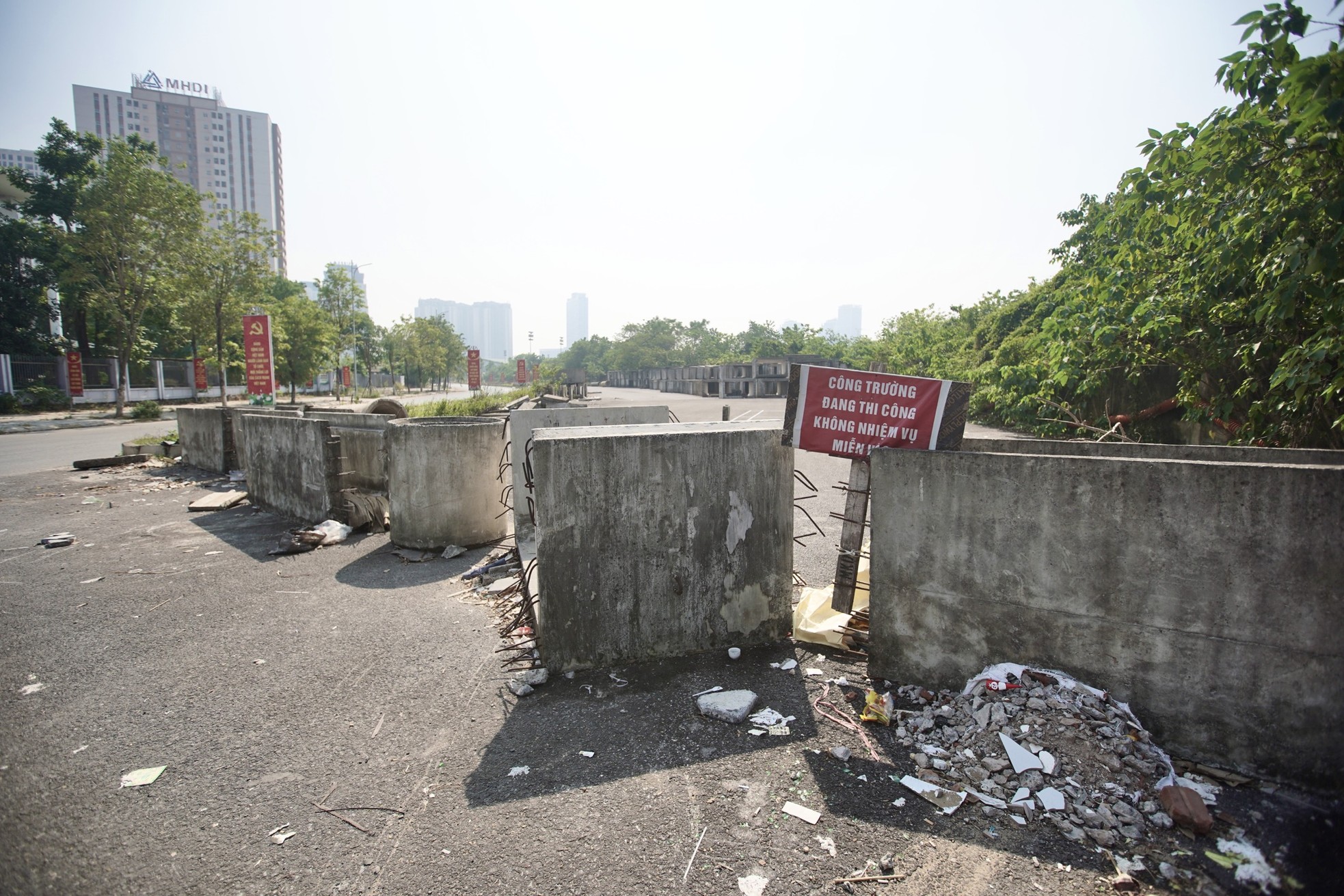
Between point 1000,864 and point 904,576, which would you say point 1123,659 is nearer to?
point 904,576

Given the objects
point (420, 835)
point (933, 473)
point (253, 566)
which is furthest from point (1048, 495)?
point (253, 566)

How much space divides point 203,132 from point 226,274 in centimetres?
12571

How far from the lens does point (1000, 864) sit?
2355 mm

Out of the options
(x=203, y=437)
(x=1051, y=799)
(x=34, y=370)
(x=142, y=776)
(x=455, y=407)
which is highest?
(x=34, y=370)

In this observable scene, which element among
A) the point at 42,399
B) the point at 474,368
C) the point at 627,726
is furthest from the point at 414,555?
the point at 42,399

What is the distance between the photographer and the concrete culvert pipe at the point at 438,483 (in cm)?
670

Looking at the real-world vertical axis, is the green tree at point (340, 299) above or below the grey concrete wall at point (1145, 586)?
above

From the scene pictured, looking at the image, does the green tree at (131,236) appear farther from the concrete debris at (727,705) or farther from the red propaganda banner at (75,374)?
the concrete debris at (727,705)

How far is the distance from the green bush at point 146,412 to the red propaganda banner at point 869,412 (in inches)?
1213

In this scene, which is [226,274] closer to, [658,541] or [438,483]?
A: [438,483]

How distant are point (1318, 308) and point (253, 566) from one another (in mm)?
9759

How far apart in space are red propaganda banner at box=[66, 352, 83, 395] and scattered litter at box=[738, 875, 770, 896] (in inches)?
1630

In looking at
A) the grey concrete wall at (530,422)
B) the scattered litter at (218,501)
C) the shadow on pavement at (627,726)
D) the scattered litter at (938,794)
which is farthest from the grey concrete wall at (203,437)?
the scattered litter at (938,794)

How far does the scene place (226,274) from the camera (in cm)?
2445
